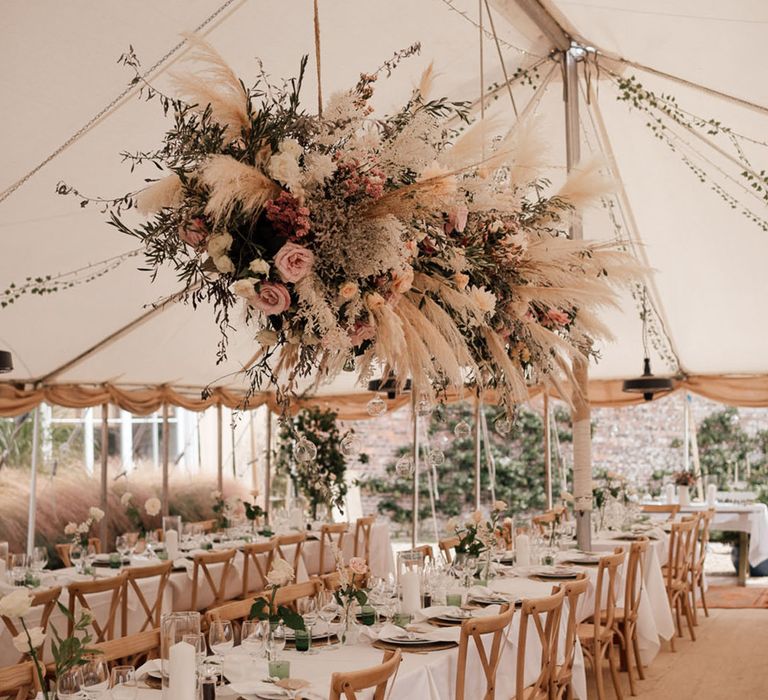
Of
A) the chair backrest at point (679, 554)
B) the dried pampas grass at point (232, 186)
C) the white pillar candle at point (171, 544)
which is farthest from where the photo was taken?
the chair backrest at point (679, 554)

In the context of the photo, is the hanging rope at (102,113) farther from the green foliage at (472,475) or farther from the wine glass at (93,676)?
the green foliage at (472,475)

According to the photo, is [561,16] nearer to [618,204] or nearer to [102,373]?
[618,204]

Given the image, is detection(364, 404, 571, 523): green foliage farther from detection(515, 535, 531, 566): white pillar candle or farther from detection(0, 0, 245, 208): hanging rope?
detection(0, 0, 245, 208): hanging rope

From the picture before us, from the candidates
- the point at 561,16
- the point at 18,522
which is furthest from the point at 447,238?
the point at 18,522

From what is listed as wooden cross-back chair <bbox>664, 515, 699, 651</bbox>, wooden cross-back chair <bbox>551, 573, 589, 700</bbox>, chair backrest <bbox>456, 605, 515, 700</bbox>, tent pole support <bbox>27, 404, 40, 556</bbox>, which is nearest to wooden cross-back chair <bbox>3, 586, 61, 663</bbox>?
chair backrest <bbox>456, 605, 515, 700</bbox>

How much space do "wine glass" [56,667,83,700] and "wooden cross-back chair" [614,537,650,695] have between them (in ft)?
13.2

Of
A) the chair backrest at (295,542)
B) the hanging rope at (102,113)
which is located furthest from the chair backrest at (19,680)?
the chair backrest at (295,542)

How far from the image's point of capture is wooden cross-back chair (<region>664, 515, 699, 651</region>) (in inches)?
298

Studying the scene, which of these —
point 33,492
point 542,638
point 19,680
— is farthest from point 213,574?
point 19,680

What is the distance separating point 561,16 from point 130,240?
326cm

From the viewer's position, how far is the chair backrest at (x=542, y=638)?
411 centimetres

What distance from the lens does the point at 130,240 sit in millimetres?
6785

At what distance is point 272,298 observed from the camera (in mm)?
2543

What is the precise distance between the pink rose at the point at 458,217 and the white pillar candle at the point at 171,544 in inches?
184
